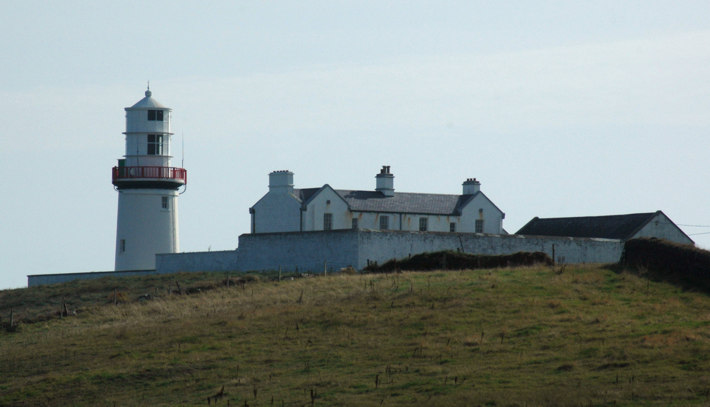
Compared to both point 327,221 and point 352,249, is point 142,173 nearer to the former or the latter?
point 327,221

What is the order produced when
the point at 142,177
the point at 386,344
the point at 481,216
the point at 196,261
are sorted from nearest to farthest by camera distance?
1. the point at 386,344
2. the point at 196,261
3. the point at 142,177
4. the point at 481,216

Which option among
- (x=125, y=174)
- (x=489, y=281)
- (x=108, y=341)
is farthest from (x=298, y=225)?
(x=108, y=341)

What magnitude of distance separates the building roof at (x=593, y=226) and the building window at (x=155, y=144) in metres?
26.1

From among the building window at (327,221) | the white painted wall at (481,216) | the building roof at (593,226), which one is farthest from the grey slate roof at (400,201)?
the building roof at (593,226)

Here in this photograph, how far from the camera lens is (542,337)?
3488 cm

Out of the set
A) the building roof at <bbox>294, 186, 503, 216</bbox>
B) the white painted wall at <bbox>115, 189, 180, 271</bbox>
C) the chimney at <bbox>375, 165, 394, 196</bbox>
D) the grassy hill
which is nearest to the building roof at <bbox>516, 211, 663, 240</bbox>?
the building roof at <bbox>294, 186, 503, 216</bbox>

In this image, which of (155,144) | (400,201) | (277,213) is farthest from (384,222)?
(155,144)

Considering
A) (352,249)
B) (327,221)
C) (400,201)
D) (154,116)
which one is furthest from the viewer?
(400,201)

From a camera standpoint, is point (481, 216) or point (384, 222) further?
point (481, 216)

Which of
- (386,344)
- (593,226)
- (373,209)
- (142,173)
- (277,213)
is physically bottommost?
(386,344)

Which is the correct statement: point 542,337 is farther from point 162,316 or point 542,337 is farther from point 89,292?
point 89,292

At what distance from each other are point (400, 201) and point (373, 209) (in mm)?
2680

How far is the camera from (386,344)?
118 feet

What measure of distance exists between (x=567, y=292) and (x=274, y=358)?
13178 millimetres
